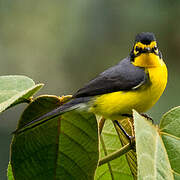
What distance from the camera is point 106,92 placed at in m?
2.60

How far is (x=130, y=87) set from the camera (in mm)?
2553

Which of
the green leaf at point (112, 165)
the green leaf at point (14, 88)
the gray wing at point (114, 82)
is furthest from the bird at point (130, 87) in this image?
the green leaf at point (14, 88)

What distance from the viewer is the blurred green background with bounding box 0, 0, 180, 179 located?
5.20 m

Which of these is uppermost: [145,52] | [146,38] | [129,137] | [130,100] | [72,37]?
[146,38]

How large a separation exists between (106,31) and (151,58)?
A: 9.30 ft

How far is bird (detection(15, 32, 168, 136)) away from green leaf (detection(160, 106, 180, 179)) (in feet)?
2.76

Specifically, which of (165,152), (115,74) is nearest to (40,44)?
(115,74)

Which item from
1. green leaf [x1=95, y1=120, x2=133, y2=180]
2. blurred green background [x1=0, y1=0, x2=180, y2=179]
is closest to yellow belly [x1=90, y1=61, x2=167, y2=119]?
green leaf [x1=95, y1=120, x2=133, y2=180]

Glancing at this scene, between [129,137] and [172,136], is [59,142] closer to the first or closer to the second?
[129,137]

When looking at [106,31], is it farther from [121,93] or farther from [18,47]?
[121,93]

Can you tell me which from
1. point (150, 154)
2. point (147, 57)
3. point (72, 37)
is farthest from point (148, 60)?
point (72, 37)

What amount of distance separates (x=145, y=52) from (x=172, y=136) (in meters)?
1.26

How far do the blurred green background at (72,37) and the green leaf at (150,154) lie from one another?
145 inches

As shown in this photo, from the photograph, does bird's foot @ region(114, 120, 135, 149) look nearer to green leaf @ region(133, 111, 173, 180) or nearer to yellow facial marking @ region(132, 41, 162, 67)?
green leaf @ region(133, 111, 173, 180)
